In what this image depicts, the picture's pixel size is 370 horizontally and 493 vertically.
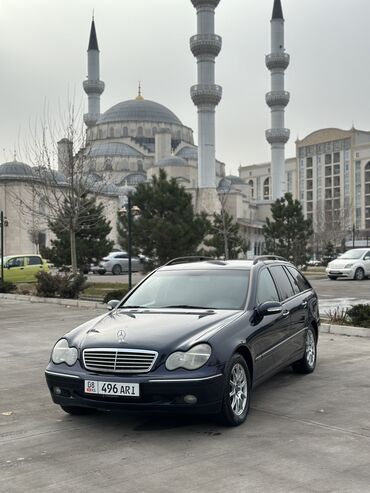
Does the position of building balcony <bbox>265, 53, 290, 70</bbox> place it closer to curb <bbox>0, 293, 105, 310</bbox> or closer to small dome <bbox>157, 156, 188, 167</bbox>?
small dome <bbox>157, 156, 188, 167</bbox>

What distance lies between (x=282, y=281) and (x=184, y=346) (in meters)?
2.56

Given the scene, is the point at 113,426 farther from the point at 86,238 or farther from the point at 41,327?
the point at 86,238

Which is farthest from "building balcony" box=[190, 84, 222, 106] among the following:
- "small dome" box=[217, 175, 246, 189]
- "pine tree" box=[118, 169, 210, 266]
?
"pine tree" box=[118, 169, 210, 266]

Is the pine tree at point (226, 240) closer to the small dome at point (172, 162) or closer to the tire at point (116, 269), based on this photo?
the tire at point (116, 269)

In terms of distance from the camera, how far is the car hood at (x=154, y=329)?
5020 mm

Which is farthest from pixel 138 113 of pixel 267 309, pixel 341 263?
pixel 267 309

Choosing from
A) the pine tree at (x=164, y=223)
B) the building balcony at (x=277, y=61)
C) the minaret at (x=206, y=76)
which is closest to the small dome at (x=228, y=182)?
the building balcony at (x=277, y=61)

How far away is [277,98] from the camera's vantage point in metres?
71.3

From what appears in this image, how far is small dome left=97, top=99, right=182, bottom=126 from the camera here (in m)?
104

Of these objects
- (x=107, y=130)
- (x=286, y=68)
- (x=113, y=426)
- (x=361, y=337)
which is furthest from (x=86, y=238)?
(x=107, y=130)

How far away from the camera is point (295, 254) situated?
32938 millimetres

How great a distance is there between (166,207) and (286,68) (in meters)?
54.5

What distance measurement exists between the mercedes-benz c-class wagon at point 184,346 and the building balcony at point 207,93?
5685 centimetres

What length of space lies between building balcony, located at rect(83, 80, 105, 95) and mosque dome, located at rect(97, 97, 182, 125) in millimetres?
12782
